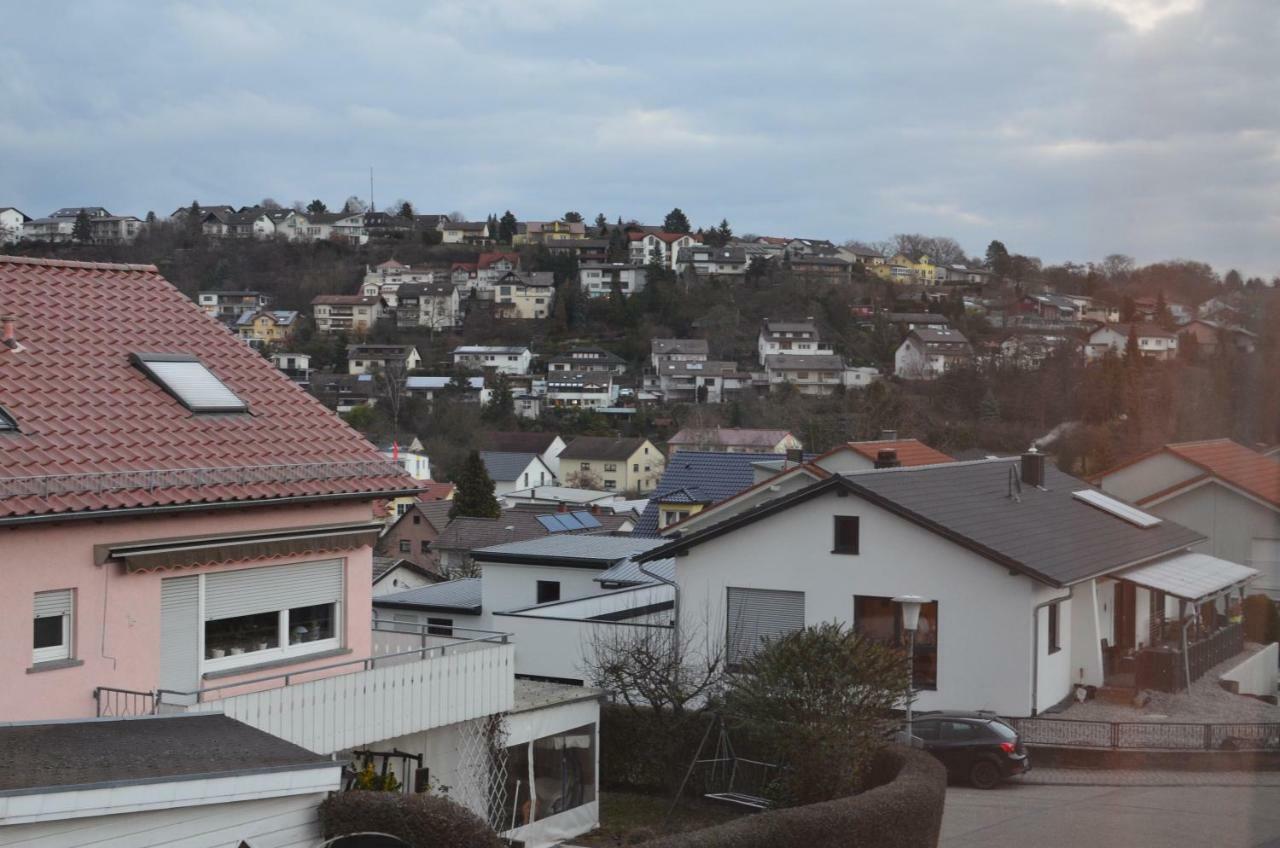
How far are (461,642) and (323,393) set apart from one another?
10178 centimetres

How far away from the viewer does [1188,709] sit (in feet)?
63.4

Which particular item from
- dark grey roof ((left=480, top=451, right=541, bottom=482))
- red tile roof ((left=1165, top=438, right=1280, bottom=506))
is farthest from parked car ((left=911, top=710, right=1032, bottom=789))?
dark grey roof ((left=480, top=451, right=541, bottom=482))

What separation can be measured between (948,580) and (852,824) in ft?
26.5

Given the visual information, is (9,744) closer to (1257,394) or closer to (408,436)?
(1257,394)

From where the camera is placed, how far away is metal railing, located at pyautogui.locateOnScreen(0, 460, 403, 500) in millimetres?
10078

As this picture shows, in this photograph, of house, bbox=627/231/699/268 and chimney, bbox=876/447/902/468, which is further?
house, bbox=627/231/699/268

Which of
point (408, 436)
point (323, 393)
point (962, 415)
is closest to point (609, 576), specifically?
point (962, 415)

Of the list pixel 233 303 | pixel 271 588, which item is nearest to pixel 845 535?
pixel 271 588

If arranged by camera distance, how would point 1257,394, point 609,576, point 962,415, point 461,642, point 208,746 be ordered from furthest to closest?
point 962,415
point 609,576
point 461,642
point 1257,394
point 208,746

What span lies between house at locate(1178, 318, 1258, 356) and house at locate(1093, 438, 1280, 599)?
10.9 meters

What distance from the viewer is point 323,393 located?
112 meters

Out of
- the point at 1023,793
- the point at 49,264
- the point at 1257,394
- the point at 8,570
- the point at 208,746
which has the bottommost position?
the point at 1023,793

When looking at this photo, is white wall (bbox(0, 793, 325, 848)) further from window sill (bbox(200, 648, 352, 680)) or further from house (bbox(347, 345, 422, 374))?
house (bbox(347, 345, 422, 374))

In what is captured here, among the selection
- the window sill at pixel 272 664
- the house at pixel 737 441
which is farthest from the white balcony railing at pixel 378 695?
the house at pixel 737 441
